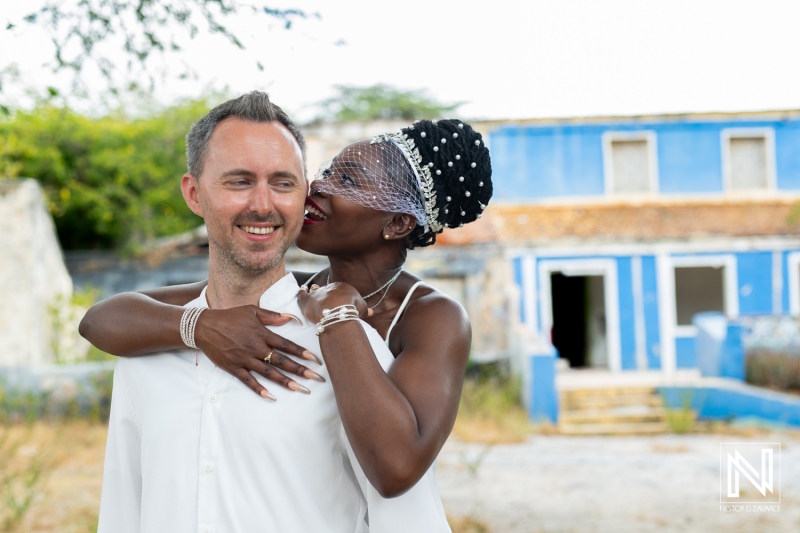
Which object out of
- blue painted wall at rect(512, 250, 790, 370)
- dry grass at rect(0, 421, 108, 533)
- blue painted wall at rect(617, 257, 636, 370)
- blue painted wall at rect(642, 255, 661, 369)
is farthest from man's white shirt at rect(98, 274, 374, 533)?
blue painted wall at rect(642, 255, 661, 369)

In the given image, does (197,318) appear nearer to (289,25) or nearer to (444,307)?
(444,307)

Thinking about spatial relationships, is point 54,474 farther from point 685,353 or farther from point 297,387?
point 685,353

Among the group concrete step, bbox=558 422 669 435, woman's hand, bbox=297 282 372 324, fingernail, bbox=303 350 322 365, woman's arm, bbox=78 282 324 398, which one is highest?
woman's hand, bbox=297 282 372 324

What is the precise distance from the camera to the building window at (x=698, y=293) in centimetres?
2109

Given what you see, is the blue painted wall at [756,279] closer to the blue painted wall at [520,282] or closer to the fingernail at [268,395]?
the blue painted wall at [520,282]

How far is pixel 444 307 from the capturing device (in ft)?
7.82

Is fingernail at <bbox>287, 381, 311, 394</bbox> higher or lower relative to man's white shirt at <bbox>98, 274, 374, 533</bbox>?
higher

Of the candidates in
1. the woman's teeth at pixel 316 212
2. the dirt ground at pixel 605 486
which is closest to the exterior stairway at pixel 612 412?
the dirt ground at pixel 605 486

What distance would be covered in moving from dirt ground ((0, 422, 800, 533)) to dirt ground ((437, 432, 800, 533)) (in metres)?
0.01

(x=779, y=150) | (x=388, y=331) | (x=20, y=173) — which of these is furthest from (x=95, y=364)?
(x=779, y=150)

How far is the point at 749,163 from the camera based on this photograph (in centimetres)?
1897

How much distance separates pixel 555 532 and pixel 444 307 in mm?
5977

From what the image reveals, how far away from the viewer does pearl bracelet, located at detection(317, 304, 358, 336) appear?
6.83 ft

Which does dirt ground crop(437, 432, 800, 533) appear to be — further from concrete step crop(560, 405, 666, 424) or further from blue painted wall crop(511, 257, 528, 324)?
blue painted wall crop(511, 257, 528, 324)
